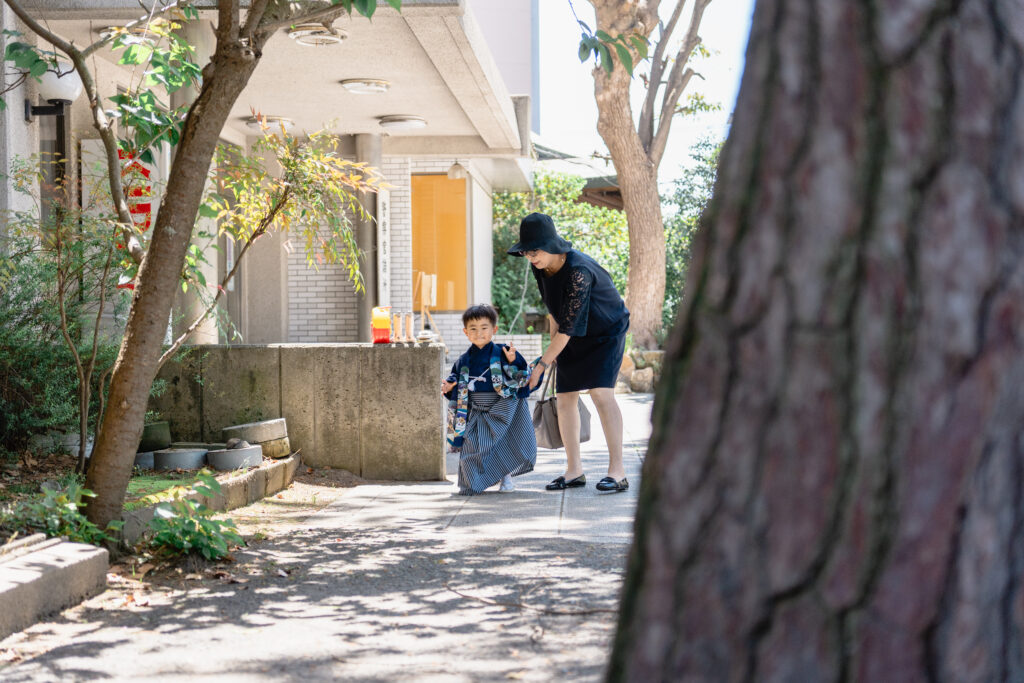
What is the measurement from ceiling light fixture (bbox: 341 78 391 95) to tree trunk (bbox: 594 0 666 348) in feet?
25.7

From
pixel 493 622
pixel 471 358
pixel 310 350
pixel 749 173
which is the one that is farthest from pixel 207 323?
pixel 749 173

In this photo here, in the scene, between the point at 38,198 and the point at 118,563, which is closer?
the point at 118,563

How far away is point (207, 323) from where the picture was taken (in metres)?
8.91

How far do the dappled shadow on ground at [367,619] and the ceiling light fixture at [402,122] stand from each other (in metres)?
7.67

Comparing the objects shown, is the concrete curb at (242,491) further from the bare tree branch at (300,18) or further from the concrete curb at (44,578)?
the bare tree branch at (300,18)

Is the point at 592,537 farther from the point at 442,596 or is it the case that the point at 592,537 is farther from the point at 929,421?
the point at 929,421

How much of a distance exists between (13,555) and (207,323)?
5058 millimetres

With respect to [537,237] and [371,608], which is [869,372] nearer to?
[371,608]

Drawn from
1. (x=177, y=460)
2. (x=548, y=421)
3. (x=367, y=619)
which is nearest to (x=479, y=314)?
(x=548, y=421)

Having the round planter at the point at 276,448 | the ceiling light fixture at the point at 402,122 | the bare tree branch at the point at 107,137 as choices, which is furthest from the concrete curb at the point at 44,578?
the ceiling light fixture at the point at 402,122

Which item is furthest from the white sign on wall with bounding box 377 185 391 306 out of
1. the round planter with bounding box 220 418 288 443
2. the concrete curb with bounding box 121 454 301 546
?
the concrete curb with bounding box 121 454 301 546

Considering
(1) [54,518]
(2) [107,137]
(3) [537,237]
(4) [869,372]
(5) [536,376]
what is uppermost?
(2) [107,137]

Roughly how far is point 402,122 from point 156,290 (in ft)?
25.3

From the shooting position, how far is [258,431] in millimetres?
7367
